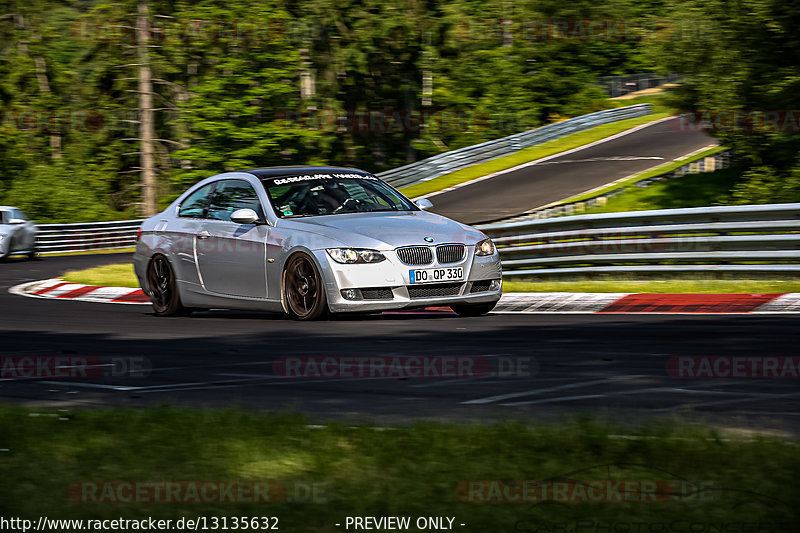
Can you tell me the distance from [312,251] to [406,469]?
6.76 m

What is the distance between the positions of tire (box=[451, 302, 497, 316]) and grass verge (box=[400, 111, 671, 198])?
81.8ft

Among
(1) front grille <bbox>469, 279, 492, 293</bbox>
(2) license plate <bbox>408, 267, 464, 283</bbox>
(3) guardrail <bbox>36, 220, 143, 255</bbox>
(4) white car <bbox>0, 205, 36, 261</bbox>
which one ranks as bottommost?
(3) guardrail <bbox>36, 220, 143, 255</bbox>

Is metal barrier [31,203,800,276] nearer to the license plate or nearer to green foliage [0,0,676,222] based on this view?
the license plate

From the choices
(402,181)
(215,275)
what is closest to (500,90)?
(402,181)

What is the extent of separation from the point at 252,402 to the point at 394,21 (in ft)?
156

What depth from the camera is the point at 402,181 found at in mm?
40375

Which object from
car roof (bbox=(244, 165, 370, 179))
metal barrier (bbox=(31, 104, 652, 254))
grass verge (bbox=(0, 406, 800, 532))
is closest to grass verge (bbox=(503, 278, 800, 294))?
car roof (bbox=(244, 165, 370, 179))

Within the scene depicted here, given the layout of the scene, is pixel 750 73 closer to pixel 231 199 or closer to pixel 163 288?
pixel 231 199

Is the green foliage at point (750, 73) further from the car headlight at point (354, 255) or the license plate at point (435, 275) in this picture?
the car headlight at point (354, 255)

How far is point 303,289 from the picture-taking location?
11.7 m

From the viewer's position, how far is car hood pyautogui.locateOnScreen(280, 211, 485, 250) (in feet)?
37.6

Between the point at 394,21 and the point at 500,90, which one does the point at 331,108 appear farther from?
the point at 500,90

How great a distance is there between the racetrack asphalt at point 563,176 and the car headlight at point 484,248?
1691 centimetres

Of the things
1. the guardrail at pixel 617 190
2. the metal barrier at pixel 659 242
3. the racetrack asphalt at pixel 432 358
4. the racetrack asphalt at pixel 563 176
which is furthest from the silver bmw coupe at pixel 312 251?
the racetrack asphalt at pixel 563 176
